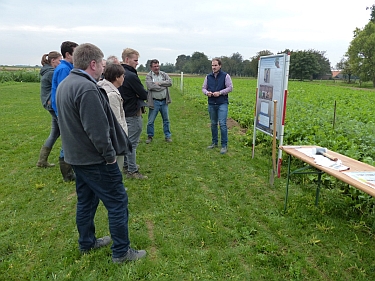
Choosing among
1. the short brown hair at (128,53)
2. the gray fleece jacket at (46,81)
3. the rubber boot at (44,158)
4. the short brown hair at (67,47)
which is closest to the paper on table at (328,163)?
the short brown hair at (128,53)

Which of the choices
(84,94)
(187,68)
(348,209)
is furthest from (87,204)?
(187,68)

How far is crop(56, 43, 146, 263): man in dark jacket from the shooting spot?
2.42 meters

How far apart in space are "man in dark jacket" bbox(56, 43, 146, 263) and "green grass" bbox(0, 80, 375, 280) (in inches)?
17.3

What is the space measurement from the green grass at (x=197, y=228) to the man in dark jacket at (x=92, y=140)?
44 cm

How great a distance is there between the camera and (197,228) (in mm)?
3568

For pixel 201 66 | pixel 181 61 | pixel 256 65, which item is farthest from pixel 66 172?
pixel 181 61

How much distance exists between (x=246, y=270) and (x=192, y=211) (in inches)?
50.7

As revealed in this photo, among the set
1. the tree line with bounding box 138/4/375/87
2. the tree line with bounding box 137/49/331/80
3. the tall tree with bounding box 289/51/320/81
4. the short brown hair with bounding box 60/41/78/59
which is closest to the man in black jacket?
the short brown hair with bounding box 60/41/78/59

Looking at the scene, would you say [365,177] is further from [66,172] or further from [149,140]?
[149,140]

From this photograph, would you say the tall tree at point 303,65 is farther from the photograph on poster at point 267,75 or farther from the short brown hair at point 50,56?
the short brown hair at point 50,56

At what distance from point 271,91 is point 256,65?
244 feet

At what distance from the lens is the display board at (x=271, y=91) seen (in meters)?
4.78

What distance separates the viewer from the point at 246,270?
9.40 ft

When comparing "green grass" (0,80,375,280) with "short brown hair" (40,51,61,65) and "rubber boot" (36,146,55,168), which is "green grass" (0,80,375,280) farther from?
"short brown hair" (40,51,61,65)
